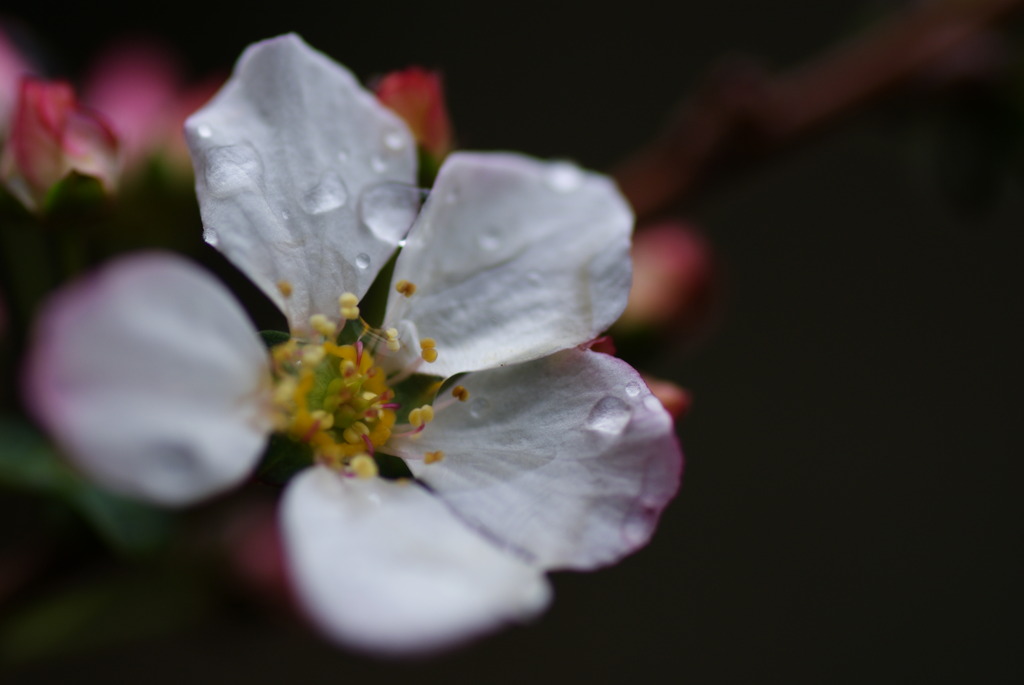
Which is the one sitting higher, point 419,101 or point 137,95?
point 419,101

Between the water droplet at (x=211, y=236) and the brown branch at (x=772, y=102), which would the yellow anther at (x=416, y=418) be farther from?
the brown branch at (x=772, y=102)

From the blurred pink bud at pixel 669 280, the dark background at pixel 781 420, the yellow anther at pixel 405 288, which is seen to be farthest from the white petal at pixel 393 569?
the dark background at pixel 781 420

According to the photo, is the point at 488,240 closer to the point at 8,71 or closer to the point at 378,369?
the point at 378,369

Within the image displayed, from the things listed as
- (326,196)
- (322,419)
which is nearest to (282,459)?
(322,419)

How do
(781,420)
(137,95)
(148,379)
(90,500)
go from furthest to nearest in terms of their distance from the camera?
(781,420)
(137,95)
(90,500)
(148,379)

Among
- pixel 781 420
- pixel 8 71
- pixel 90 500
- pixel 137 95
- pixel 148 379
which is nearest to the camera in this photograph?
pixel 148 379

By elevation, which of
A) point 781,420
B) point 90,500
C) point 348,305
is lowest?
point 781,420

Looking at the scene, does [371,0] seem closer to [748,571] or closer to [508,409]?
[748,571]

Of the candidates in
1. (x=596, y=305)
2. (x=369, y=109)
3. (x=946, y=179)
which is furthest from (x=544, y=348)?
(x=946, y=179)
